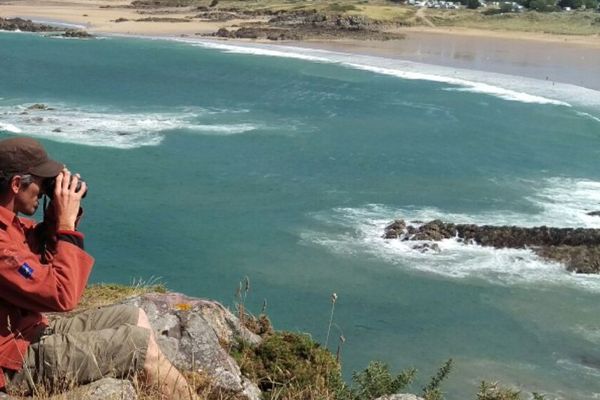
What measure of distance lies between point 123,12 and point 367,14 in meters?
28.9

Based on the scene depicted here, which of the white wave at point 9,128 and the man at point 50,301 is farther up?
the man at point 50,301

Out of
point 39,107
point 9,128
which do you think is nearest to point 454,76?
point 39,107

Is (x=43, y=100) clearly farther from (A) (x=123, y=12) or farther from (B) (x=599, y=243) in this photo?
(A) (x=123, y=12)

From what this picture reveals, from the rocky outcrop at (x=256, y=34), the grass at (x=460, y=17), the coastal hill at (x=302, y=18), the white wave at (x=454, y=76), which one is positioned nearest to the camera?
the white wave at (x=454, y=76)

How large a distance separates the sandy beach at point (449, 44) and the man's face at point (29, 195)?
48.2 meters

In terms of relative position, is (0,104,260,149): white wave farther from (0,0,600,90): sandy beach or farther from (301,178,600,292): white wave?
(0,0,600,90): sandy beach

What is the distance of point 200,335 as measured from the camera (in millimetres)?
6391

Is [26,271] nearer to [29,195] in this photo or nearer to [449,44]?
[29,195]

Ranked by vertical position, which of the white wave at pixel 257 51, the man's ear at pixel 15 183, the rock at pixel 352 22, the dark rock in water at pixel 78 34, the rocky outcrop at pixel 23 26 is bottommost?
the white wave at pixel 257 51

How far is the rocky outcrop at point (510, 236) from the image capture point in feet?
67.6

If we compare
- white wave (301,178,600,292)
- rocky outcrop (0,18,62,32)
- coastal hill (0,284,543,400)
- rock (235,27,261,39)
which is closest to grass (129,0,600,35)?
rock (235,27,261,39)

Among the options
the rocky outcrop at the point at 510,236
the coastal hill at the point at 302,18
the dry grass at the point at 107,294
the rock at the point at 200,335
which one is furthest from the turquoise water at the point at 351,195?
the coastal hill at the point at 302,18

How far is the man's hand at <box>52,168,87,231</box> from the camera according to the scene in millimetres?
4257

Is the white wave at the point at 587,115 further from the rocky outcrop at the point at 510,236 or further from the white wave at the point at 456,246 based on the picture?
the rocky outcrop at the point at 510,236
